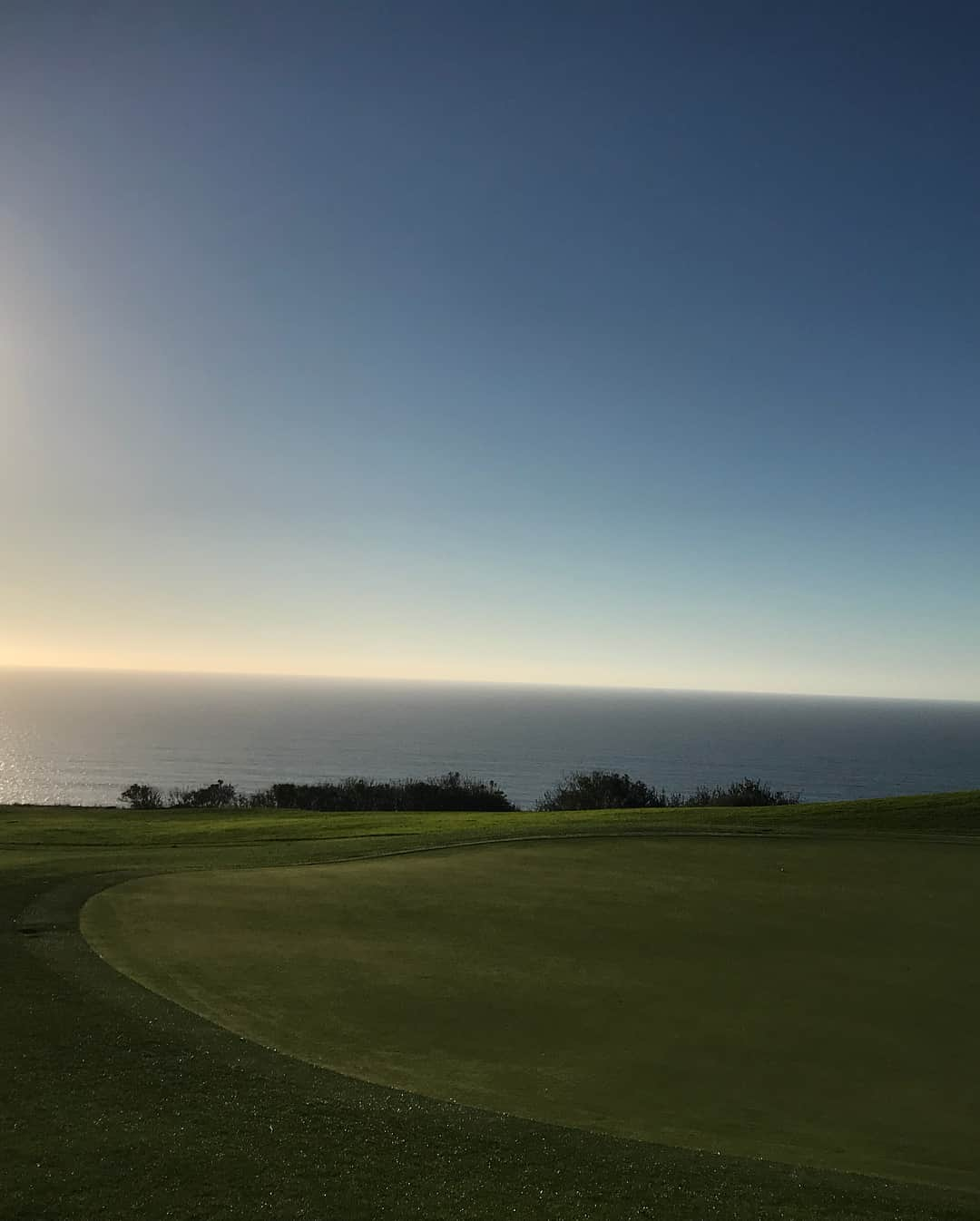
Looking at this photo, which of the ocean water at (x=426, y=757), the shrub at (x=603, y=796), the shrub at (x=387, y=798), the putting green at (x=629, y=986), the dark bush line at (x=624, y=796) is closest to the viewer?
the putting green at (x=629, y=986)

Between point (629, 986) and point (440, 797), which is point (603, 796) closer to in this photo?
point (440, 797)

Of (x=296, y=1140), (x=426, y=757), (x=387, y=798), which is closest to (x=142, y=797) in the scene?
(x=387, y=798)

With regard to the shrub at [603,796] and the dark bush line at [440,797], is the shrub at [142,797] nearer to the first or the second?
the dark bush line at [440,797]

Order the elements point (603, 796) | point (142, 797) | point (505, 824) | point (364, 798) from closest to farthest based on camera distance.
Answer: point (505, 824) → point (603, 796) → point (364, 798) → point (142, 797)

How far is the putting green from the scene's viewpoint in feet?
20.1

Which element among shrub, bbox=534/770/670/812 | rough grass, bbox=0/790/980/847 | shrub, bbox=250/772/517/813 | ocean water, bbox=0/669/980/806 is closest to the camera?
rough grass, bbox=0/790/980/847

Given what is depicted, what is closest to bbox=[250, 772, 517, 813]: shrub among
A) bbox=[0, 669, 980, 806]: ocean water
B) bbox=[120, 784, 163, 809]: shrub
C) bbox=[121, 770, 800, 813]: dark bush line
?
bbox=[121, 770, 800, 813]: dark bush line

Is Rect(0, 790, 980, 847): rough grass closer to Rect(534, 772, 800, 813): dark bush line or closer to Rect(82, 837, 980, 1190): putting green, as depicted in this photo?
Rect(82, 837, 980, 1190): putting green

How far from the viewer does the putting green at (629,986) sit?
20.1 feet

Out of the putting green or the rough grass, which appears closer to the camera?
the putting green

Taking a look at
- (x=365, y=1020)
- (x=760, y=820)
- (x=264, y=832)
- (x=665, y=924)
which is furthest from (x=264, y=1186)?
(x=264, y=832)

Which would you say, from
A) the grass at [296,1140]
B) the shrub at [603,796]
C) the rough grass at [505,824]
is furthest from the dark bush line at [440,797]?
the grass at [296,1140]

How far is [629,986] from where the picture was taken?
8609 mm

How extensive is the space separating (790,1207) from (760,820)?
52.8 ft
